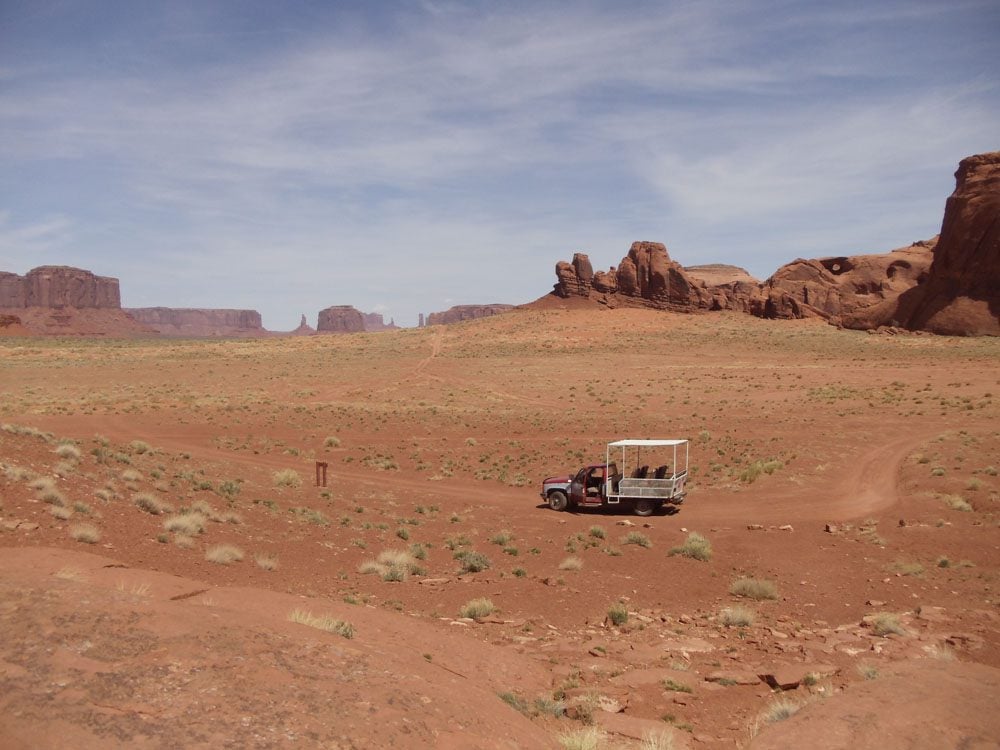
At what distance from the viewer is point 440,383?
56.6m

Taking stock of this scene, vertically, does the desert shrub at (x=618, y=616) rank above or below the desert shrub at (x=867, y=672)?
below

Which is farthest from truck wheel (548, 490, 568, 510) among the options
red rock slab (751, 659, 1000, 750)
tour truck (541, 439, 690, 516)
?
red rock slab (751, 659, 1000, 750)

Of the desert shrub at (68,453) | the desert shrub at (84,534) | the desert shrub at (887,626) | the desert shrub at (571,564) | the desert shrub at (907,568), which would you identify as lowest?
the desert shrub at (907,568)

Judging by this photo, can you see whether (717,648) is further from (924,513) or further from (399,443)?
(399,443)

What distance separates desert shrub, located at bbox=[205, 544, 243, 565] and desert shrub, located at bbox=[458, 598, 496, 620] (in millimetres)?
4470

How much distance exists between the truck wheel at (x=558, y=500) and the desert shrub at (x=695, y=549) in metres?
5.35

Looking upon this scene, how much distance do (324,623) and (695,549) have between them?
10.3 metres

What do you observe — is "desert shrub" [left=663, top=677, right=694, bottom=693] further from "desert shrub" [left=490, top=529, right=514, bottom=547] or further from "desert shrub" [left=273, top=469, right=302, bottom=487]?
"desert shrub" [left=273, top=469, right=302, bottom=487]

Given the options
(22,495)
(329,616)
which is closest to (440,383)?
(22,495)

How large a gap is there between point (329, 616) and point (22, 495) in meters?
7.69

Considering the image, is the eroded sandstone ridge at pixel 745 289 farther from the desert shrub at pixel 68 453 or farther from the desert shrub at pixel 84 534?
the desert shrub at pixel 84 534

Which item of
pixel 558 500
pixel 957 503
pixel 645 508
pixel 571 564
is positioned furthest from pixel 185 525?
pixel 957 503

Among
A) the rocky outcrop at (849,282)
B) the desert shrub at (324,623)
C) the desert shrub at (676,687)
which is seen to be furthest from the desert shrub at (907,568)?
the rocky outcrop at (849,282)

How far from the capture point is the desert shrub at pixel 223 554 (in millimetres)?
13172
